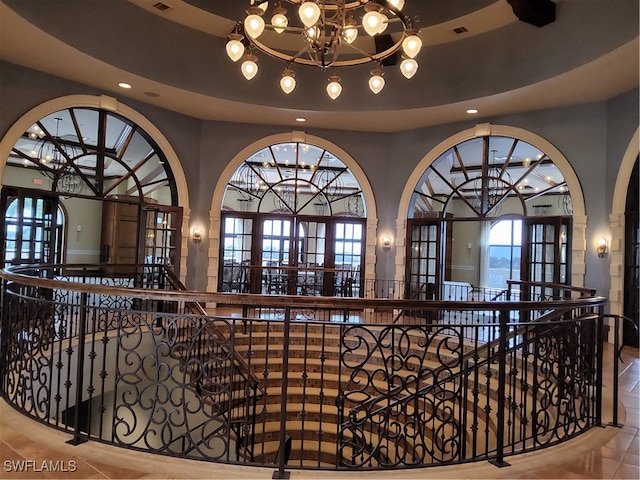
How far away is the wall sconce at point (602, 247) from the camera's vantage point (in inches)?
280

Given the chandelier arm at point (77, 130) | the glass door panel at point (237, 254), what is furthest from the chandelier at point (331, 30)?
the glass door panel at point (237, 254)

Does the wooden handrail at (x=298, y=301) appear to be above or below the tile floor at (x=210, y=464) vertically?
above

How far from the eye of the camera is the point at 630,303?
6.90 m

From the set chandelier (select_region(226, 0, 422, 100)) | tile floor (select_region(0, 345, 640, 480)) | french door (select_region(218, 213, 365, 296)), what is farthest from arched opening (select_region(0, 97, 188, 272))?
tile floor (select_region(0, 345, 640, 480))

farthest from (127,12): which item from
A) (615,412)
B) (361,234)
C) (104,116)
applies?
(615,412)

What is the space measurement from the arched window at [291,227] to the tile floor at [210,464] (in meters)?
6.62

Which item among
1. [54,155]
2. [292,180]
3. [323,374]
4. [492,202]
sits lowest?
[323,374]

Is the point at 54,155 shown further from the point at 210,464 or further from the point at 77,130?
the point at 210,464

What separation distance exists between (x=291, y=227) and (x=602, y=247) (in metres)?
5.99

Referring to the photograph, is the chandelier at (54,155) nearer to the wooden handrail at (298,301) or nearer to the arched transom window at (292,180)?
the arched transom window at (292,180)

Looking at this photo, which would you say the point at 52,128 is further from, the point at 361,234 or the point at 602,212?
the point at 602,212

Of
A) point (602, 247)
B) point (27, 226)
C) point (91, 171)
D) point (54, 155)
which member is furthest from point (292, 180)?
point (602, 247)

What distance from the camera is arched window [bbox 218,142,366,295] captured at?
31.8 feet

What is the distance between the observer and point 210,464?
8.57ft
